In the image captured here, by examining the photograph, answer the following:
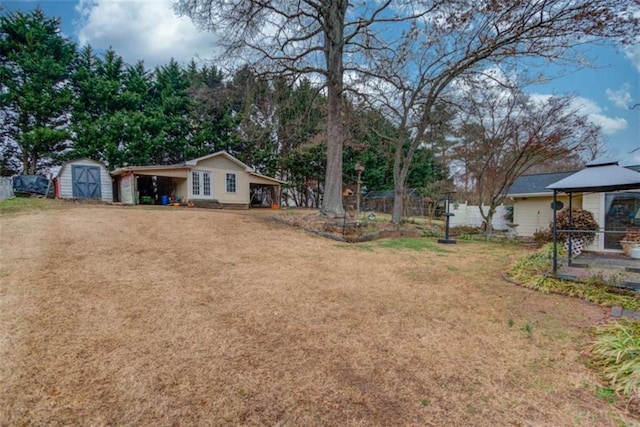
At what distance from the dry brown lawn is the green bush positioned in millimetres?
138

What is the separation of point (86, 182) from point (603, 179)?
20.9 m

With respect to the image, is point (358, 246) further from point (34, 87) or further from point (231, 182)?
point (34, 87)

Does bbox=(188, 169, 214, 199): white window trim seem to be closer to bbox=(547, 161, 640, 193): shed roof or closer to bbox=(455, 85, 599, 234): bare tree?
bbox=(455, 85, 599, 234): bare tree

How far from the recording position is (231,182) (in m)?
19.6

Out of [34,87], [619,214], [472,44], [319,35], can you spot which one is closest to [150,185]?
[34,87]

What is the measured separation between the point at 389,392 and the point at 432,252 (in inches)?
231

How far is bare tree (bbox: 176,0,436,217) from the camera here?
9.80m

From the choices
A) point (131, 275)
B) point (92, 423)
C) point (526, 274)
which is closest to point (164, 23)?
point (131, 275)

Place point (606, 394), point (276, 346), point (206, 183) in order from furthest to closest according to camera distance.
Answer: point (206, 183) → point (276, 346) → point (606, 394)

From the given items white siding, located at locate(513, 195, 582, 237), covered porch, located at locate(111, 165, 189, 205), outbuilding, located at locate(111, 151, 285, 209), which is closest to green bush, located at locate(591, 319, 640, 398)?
white siding, located at locate(513, 195, 582, 237)

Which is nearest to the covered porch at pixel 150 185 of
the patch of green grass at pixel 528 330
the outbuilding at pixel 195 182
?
the outbuilding at pixel 195 182

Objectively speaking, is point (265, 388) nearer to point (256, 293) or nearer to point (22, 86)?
point (256, 293)

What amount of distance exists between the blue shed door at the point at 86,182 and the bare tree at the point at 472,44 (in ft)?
50.1

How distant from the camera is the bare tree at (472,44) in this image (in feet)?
23.6
